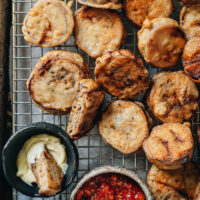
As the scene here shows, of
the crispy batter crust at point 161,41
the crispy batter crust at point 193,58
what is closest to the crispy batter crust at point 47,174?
the crispy batter crust at point 161,41

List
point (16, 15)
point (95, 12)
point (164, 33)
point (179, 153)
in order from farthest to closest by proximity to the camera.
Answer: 1. point (16, 15)
2. point (95, 12)
3. point (164, 33)
4. point (179, 153)

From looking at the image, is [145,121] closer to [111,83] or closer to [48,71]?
[111,83]

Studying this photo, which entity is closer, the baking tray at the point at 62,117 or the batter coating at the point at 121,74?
the batter coating at the point at 121,74

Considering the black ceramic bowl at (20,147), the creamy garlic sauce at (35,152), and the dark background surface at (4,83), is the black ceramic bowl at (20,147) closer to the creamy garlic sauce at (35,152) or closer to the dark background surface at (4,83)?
the creamy garlic sauce at (35,152)

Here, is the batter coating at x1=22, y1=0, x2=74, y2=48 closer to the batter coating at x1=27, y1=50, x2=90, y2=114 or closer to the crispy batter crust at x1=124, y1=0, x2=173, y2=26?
the batter coating at x1=27, y1=50, x2=90, y2=114

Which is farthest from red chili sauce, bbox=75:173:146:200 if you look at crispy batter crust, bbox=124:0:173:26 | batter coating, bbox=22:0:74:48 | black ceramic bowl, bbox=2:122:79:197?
crispy batter crust, bbox=124:0:173:26

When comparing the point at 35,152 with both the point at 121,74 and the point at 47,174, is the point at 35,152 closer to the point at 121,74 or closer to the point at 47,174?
the point at 47,174

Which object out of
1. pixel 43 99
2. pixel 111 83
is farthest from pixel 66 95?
pixel 111 83
